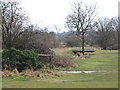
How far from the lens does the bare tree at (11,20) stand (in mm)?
22203

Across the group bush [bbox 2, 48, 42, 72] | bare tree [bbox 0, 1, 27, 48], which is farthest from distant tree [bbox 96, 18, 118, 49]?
bush [bbox 2, 48, 42, 72]

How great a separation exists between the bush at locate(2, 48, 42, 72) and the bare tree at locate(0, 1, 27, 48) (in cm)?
689

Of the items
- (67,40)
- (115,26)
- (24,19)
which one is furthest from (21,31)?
(115,26)

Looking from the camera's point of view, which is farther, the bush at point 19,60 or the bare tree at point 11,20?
the bare tree at point 11,20

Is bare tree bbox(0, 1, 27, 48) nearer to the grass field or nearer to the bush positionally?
the bush

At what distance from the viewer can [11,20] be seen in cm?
2281

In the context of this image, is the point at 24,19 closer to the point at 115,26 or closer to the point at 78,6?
the point at 78,6

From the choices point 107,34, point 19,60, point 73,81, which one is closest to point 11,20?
point 19,60

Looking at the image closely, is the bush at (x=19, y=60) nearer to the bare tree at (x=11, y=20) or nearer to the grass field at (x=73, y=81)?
the grass field at (x=73, y=81)

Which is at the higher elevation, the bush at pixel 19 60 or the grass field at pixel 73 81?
the bush at pixel 19 60

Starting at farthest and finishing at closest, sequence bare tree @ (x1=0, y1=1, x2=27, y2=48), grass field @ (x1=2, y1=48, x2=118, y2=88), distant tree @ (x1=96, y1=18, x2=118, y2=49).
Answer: distant tree @ (x1=96, y1=18, x2=118, y2=49), bare tree @ (x1=0, y1=1, x2=27, y2=48), grass field @ (x1=2, y1=48, x2=118, y2=88)

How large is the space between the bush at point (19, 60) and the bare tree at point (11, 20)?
6.89 m

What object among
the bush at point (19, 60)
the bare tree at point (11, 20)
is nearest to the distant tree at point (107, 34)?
the bare tree at point (11, 20)

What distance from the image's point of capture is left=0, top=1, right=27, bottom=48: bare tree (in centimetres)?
2220
